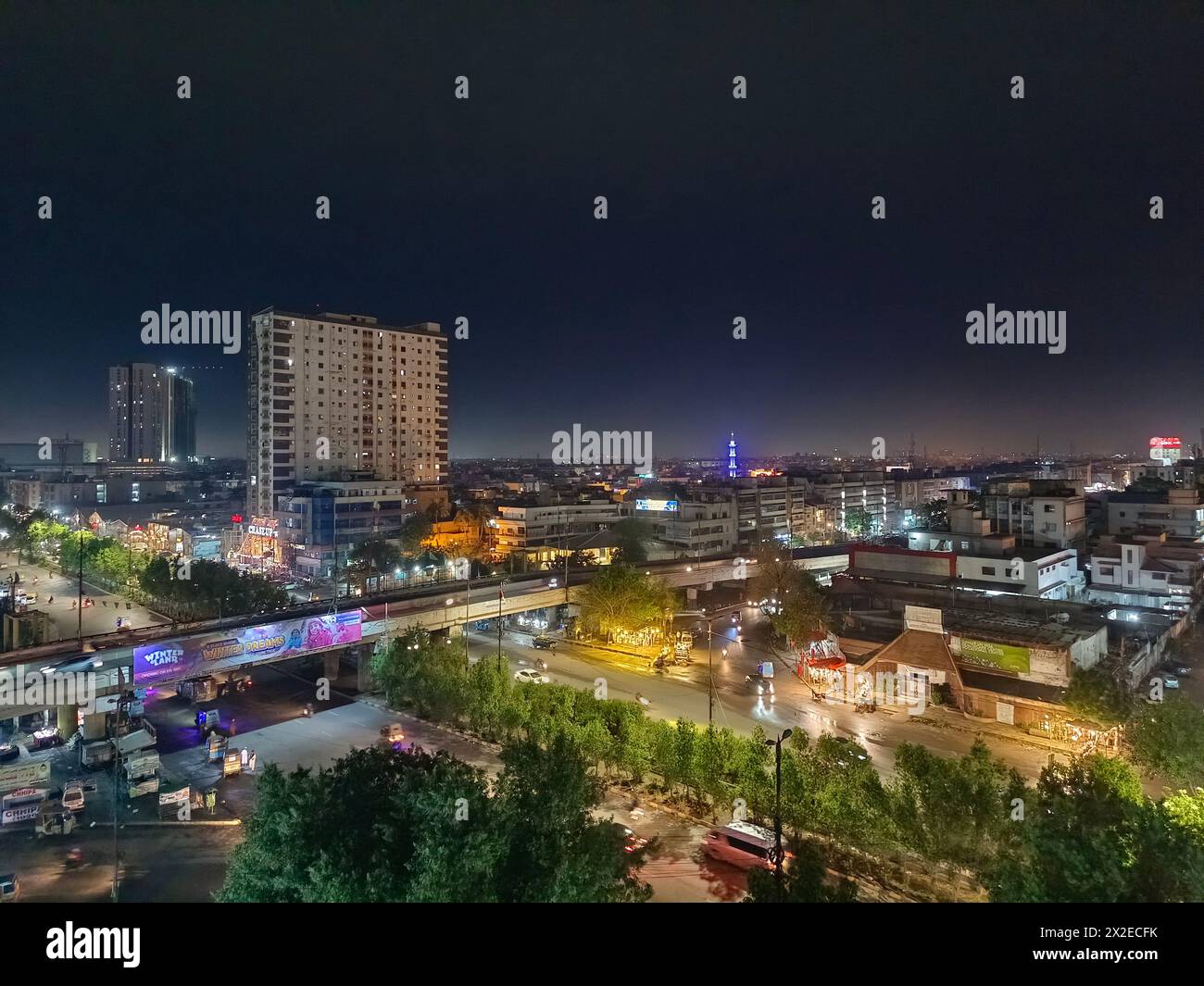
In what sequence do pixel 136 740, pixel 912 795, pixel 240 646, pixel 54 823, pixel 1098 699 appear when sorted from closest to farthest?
pixel 912 795, pixel 54 823, pixel 1098 699, pixel 136 740, pixel 240 646

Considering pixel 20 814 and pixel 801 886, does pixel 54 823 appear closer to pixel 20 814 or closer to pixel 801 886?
pixel 20 814

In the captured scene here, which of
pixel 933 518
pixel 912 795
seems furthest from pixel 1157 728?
pixel 933 518

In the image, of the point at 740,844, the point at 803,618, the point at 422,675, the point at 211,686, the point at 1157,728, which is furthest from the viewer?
the point at 803,618

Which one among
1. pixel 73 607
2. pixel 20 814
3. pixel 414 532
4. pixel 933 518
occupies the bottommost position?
pixel 20 814

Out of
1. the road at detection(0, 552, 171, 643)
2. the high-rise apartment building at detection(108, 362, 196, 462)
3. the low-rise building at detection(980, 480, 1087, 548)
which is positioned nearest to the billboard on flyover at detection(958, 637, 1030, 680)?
the low-rise building at detection(980, 480, 1087, 548)

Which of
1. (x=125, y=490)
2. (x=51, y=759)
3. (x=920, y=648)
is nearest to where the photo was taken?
(x=51, y=759)
